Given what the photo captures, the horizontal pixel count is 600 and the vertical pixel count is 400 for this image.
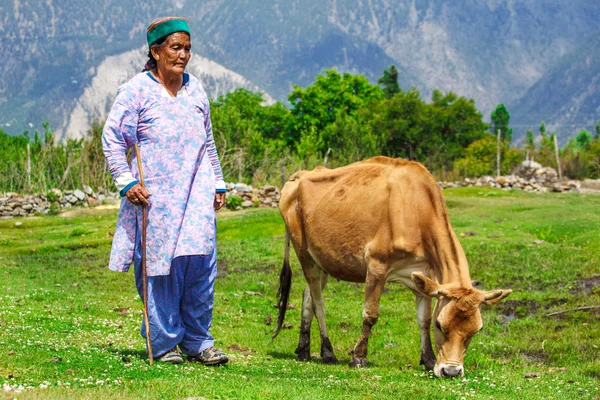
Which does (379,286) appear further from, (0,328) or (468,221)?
(468,221)

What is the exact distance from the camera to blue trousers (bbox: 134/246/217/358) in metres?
8.73

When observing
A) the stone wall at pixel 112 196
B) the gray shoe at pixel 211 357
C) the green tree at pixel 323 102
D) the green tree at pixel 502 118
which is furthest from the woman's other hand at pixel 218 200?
the green tree at pixel 502 118

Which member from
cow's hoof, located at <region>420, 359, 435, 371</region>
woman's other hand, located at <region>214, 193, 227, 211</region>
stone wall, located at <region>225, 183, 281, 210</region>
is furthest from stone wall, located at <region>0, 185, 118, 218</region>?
cow's hoof, located at <region>420, 359, 435, 371</region>

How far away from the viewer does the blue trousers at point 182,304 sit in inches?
344

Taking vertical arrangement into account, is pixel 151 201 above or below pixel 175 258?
above

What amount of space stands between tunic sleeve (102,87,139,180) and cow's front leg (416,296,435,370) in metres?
4.09

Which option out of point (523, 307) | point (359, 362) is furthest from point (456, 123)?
point (359, 362)

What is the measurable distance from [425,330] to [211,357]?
115 inches

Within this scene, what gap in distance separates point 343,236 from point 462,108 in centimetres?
8521

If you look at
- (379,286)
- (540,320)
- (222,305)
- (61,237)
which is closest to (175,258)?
(379,286)

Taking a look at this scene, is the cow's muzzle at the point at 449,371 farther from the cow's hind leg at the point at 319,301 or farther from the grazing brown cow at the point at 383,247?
the cow's hind leg at the point at 319,301

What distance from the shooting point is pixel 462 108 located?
307ft

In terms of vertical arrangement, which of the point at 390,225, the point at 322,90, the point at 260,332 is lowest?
the point at 260,332

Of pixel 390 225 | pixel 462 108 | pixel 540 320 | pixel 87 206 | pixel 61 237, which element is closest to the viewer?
pixel 390 225
